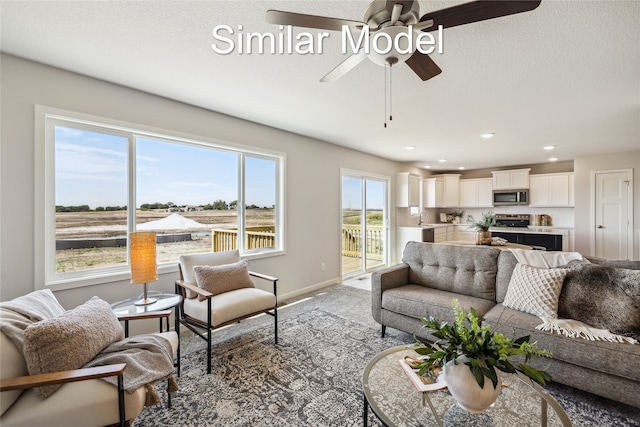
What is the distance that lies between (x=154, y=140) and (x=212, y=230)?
1.17 meters

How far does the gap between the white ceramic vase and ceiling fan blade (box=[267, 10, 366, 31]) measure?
5.27ft

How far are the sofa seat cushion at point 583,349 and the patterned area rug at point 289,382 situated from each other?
1.09 ft

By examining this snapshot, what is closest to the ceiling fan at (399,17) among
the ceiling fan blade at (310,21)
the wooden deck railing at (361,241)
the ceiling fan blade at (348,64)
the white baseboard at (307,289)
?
the ceiling fan blade at (310,21)

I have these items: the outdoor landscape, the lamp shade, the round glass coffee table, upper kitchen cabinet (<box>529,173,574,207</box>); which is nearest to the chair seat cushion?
the lamp shade

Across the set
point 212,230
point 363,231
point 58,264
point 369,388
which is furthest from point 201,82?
point 363,231

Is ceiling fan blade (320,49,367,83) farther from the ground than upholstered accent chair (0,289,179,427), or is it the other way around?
ceiling fan blade (320,49,367,83)

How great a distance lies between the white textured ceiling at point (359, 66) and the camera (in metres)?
1.62

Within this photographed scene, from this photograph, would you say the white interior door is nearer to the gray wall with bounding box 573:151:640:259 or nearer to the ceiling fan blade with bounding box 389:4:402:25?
the gray wall with bounding box 573:151:640:259

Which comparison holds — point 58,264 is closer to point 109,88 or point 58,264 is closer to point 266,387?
point 109,88

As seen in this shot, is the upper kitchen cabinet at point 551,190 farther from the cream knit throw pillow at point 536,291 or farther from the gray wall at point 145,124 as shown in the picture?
the cream knit throw pillow at point 536,291

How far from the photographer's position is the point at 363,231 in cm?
550

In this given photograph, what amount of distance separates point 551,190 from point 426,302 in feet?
19.2

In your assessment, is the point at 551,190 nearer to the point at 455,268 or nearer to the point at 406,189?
the point at 406,189

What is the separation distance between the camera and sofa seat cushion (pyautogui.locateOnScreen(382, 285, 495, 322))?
2338mm
